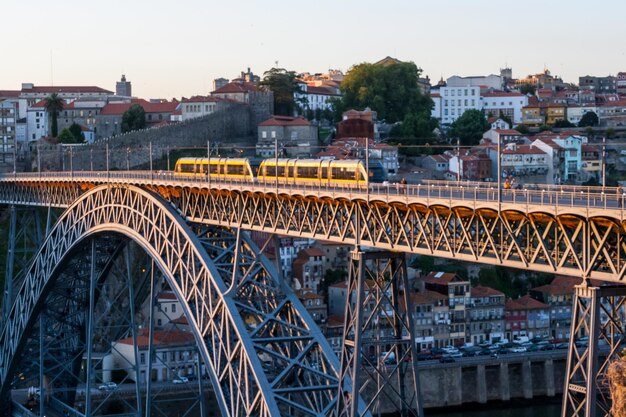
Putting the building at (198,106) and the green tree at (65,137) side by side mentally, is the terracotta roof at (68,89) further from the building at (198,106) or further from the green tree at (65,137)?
the green tree at (65,137)

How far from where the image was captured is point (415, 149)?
119m

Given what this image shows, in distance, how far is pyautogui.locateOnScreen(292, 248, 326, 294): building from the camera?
296ft

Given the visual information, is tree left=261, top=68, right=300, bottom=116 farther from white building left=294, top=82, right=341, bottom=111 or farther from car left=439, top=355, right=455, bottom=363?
car left=439, top=355, right=455, bottom=363

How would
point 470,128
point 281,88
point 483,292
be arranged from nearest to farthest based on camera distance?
point 483,292 → point 470,128 → point 281,88

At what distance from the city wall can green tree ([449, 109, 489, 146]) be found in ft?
142

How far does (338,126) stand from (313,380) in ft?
272

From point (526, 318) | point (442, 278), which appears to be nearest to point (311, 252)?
point (442, 278)

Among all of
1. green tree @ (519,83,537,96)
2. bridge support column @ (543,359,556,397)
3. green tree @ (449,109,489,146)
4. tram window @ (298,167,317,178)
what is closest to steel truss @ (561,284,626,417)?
tram window @ (298,167,317,178)

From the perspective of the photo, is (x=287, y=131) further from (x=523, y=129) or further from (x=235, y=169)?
(x=235, y=169)

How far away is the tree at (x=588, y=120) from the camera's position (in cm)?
14425

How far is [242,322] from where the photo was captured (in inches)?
1518

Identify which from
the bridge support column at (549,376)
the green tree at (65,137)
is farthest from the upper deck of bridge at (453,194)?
the green tree at (65,137)

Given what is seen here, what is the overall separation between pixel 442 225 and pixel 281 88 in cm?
10211

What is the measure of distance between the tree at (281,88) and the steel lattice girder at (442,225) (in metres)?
85.4
